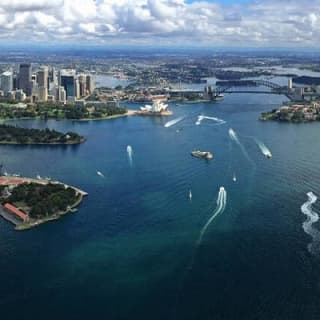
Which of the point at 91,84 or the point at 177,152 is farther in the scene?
the point at 91,84

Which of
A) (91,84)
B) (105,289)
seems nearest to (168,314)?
(105,289)

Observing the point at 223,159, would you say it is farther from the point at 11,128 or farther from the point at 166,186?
the point at 11,128

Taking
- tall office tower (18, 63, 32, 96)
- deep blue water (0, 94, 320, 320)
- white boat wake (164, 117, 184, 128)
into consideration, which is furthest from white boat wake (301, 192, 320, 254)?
tall office tower (18, 63, 32, 96)

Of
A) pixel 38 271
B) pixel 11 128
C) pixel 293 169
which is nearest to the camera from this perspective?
pixel 38 271

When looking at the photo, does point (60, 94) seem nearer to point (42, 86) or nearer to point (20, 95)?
point (42, 86)

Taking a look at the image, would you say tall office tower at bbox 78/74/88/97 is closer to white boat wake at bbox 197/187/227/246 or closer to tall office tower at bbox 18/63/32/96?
tall office tower at bbox 18/63/32/96

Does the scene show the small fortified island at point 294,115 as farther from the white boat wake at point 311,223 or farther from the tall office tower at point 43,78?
the tall office tower at point 43,78
